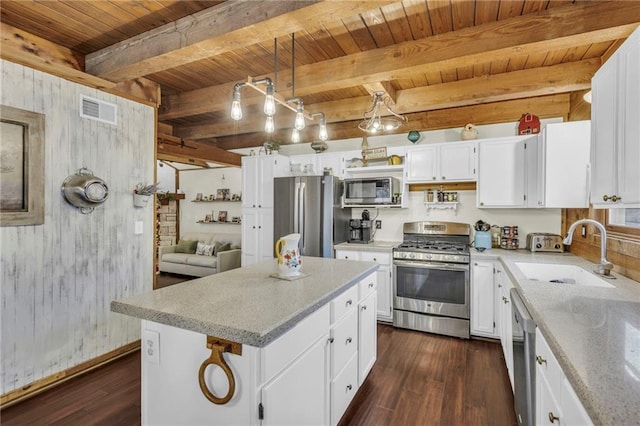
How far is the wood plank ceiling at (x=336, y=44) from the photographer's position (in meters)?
1.92

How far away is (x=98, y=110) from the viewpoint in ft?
8.59

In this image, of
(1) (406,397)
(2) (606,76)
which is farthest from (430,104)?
(1) (406,397)

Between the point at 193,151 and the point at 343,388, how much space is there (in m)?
4.71

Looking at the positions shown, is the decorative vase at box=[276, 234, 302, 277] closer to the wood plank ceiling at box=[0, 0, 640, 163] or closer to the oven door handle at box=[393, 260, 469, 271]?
the wood plank ceiling at box=[0, 0, 640, 163]

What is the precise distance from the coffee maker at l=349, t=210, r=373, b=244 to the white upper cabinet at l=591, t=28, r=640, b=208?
8.01 feet

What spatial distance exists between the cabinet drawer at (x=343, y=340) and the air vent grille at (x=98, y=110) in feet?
8.69

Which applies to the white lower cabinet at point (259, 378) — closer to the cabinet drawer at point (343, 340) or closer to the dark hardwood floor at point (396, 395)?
the cabinet drawer at point (343, 340)

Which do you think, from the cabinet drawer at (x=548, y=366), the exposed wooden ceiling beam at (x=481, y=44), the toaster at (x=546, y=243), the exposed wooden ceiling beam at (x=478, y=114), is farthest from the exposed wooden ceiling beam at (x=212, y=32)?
the toaster at (x=546, y=243)

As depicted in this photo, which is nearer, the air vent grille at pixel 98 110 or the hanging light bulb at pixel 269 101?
the hanging light bulb at pixel 269 101

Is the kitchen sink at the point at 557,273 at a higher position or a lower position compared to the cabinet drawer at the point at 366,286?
higher

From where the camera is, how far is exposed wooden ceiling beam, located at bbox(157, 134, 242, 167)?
16.0 feet

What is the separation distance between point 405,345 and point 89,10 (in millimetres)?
3772

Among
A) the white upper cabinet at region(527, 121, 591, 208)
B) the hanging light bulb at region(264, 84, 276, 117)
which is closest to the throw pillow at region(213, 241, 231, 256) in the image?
the hanging light bulb at region(264, 84, 276, 117)

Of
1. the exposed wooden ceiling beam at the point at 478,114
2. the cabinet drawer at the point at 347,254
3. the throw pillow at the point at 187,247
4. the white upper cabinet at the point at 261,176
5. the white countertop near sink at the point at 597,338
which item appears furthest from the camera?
the throw pillow at the point at 187,247
